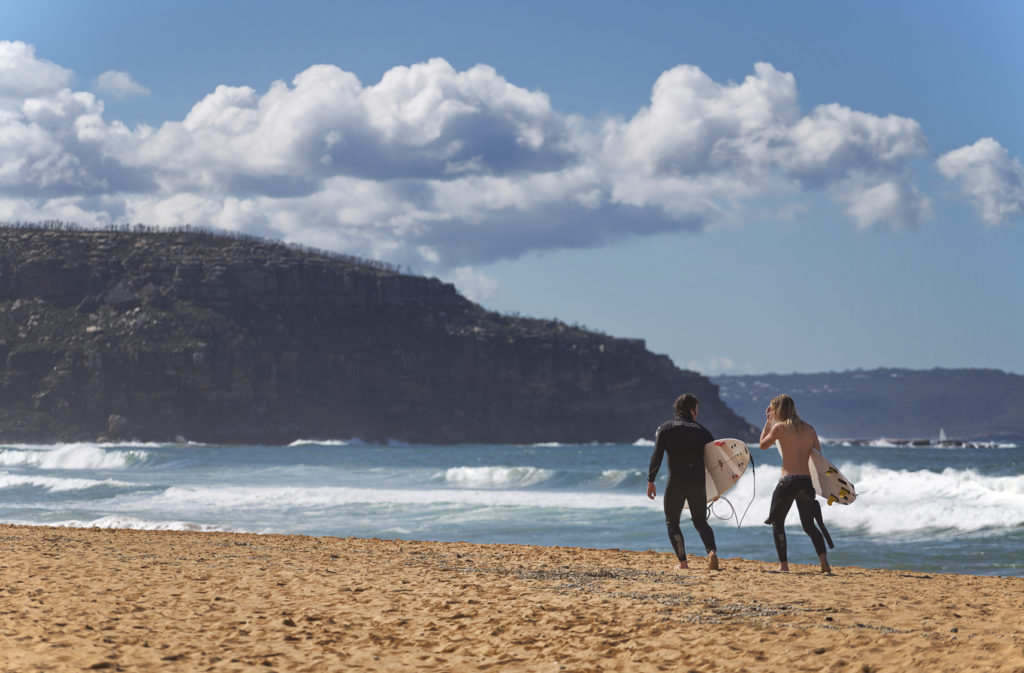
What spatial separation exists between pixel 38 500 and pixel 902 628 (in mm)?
25221

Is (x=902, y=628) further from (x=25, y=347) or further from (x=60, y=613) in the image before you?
(x=25, y=347)

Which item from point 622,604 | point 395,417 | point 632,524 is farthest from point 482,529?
point 395,417

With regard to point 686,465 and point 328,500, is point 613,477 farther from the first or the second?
point 686,465

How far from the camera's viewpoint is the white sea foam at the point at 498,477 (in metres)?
44.1

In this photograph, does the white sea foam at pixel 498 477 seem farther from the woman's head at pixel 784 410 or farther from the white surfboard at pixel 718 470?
the woman's head at pixel 784 410

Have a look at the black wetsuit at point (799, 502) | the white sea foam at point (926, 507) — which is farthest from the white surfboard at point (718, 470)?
the white sea foam at point (926, 507)

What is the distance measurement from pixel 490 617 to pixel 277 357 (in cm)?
14404

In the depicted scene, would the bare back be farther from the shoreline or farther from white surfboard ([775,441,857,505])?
the shoreline

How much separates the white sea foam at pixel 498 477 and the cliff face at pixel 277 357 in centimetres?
9914

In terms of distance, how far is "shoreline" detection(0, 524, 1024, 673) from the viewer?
6.34m

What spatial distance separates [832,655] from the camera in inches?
247

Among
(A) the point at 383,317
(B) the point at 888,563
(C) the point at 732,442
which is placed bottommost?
(B) the point at 888,563

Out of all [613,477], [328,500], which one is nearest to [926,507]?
[328,500]

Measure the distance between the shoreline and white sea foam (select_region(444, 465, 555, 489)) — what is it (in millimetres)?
32978
